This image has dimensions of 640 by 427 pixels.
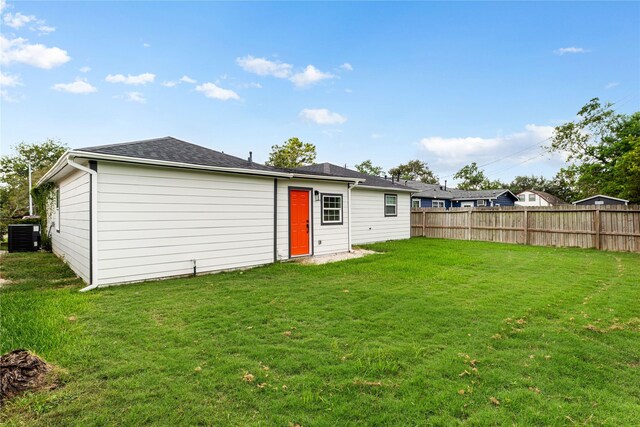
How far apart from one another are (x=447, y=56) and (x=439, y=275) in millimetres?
10246

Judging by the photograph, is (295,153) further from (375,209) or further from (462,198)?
(375,209)

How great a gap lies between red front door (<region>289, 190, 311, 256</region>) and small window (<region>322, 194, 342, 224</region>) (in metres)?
0.71

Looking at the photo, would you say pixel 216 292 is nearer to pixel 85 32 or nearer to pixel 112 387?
pixel 112 387

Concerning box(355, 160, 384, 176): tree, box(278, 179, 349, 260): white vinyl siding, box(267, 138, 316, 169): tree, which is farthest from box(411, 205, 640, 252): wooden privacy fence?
box(355, 160, 384, 176): tree

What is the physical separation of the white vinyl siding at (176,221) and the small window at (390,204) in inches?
283

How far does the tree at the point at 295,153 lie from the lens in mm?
31922

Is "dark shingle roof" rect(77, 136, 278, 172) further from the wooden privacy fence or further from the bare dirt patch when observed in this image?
the wooden privacy fence

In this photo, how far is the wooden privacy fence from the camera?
10.4 m

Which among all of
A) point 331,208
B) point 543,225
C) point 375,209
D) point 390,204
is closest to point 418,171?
point 390,204

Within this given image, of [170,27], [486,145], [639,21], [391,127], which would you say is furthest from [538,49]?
[486,145]

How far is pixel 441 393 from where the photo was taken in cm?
236

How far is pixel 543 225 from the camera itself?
40.0 ft

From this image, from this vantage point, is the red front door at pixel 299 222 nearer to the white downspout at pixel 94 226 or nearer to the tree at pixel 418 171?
the white downspout at pixel 94 226

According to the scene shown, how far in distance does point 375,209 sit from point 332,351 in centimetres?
1068
